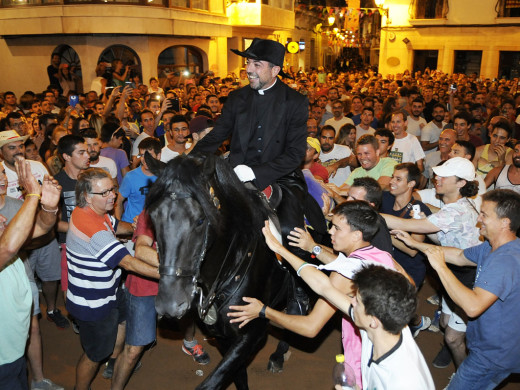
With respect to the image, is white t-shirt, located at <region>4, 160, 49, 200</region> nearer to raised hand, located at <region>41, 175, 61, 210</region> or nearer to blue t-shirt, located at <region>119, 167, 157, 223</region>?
blue t-shirt, located at <region>119, 167, 157, 223</region>

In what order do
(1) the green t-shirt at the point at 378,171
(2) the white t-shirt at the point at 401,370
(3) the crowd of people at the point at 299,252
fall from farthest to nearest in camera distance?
(1) the green t-shirt at the point at 378,171 < (3) the crowd of people at the point at 299,252 < (2) the white t-shirt at the point at 401,370

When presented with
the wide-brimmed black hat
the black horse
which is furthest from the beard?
the black horse

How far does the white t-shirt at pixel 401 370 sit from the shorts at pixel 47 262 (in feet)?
15.8

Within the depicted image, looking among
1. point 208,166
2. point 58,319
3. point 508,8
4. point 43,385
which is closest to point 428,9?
point 508,8

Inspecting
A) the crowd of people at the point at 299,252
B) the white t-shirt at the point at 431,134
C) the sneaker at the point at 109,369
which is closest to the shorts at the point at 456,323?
the crowd of people at the point at 299,252

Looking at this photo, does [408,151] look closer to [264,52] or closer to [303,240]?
[264,52]

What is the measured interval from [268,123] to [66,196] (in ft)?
10.6

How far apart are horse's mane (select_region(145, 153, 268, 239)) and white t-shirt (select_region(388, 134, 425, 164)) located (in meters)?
5.01

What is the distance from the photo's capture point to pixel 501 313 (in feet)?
11.4

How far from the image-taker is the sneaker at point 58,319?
610 cm

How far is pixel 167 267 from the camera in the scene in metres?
3.05

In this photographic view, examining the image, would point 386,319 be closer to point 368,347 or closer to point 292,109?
point 368,347

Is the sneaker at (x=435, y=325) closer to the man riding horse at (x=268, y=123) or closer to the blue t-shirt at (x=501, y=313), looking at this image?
the blue t-shirt at (x=501, y=313)

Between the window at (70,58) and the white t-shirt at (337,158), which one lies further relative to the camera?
the window at (70,58)
